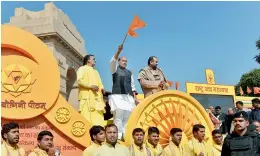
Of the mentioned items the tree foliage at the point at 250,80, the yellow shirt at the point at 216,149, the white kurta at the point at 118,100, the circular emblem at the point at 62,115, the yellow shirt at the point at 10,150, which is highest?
the tree foliage at the point at 250,80

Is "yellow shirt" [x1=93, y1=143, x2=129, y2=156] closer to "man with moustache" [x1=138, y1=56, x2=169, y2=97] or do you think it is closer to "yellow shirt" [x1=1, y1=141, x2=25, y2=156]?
"yellow shirt" [x1=1, y1=141, x2=25, y2=156]

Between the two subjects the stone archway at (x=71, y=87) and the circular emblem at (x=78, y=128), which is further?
the stone archway at (x=71, y=87)

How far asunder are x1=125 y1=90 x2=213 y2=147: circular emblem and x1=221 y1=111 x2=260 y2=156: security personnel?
2.15 metres

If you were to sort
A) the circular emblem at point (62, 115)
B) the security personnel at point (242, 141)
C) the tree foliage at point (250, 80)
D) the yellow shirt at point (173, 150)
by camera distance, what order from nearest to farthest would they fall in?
the security personnel at point (242, 141)
the yellow shirt at point (173, 150)
the circular emblem at point (62, 115)
the tree foliage at point (250, 80)

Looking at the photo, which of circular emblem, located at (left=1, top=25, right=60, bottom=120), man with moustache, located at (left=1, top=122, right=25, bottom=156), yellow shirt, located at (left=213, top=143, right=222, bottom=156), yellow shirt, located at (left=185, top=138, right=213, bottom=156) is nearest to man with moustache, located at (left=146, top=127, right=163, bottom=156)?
yellow shirt, located at (left=185, top=138, right=213, bottom=156)

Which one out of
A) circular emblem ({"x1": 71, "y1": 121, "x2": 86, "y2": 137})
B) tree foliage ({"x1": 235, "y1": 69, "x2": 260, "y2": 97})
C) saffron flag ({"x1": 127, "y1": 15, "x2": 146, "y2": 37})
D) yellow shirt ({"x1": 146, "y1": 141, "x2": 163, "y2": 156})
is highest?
tree foliage ({"x1": 235, "y1": 69, "x2": 260, "y2": 97})

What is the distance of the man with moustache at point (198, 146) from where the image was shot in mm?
5121

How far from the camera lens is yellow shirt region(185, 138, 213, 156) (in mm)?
5117

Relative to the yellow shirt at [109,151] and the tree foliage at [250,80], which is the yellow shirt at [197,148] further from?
the tree foliage at [250,80]

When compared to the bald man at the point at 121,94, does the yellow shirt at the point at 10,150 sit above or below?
below

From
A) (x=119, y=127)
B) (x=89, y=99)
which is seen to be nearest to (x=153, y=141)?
(x=119, y=127)

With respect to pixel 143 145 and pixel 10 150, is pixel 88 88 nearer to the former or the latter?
pixel 143 145

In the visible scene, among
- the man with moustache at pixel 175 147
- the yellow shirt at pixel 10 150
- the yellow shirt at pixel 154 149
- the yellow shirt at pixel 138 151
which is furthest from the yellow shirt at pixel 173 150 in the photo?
the yellow shirt at pixel 10 150

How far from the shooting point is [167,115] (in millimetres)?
5848
